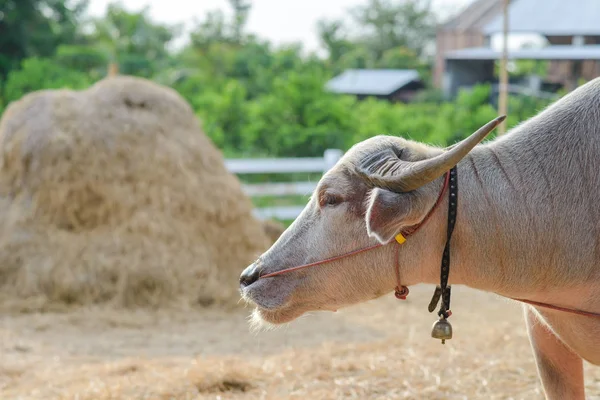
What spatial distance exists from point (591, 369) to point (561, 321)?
218 cm

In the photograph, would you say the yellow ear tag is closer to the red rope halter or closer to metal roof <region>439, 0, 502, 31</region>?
the red rope halter

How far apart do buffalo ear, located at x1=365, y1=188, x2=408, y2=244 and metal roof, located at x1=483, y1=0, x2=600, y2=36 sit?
1791 cm

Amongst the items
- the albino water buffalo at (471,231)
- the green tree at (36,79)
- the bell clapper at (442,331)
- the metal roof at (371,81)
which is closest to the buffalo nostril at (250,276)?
the albino water buffalo at (471,231)

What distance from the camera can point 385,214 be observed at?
9.97ft

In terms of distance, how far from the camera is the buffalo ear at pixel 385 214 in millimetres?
3029

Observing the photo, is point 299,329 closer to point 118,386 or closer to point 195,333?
point 195,333

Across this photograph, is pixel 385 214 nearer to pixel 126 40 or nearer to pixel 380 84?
pixel 126 40

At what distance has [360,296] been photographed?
3473mm

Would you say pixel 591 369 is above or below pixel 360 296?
below

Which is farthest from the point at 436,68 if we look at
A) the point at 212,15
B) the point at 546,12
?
the point at 546,12

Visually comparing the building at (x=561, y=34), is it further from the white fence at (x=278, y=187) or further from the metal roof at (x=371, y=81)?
the white fence at (x=278, y=187)

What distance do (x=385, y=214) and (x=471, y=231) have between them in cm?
46

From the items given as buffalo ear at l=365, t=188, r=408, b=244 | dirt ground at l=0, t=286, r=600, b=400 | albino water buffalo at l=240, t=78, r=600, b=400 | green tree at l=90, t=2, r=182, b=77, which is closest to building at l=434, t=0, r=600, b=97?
green tree at l=90, t=2, r=182, b=77

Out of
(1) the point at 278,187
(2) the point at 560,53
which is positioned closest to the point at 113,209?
(1) the point at 278,187
